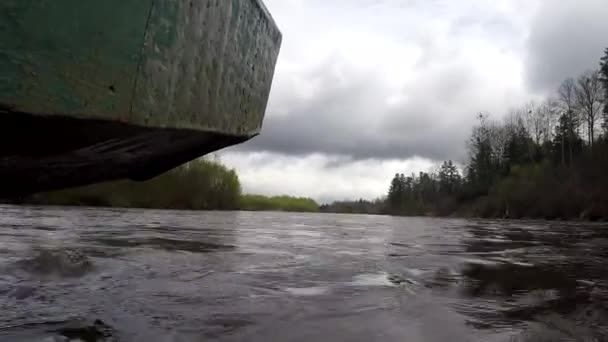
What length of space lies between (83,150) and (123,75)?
47cm

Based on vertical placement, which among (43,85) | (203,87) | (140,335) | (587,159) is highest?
(587,159)

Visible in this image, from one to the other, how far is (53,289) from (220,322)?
134cm

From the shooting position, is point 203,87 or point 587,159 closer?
point 203,87

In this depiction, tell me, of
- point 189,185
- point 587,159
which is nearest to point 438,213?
point 587,159

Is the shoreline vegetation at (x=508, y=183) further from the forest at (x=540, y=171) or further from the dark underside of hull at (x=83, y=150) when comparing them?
the dark underside of hull at (x=83, y=150)

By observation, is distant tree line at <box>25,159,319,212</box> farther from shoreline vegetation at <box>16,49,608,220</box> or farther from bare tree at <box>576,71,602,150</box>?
bare tree at <box>576,71,602,150</box>

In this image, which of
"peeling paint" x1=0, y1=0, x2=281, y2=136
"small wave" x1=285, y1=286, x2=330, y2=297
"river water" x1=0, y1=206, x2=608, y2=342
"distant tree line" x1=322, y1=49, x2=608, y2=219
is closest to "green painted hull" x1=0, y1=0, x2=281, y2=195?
"peeling paint" x1=0, y1=0, x2=281, y2=136

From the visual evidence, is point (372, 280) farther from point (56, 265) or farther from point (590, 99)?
point (590, 99)

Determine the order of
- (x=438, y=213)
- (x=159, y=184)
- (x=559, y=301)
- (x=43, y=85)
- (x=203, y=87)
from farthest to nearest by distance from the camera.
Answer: (x=438, y=213)
(x=159, y=184)
(x=559, y=301)
(x=203, y=87)
(x=43, y=85)

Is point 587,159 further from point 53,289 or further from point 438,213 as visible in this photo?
point 53,289

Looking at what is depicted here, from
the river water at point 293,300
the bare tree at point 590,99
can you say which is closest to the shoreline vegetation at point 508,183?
the bare tree at point 590,99

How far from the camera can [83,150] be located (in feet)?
5.10

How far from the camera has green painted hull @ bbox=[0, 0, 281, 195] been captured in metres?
1.06

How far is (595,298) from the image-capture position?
9.62 feet
